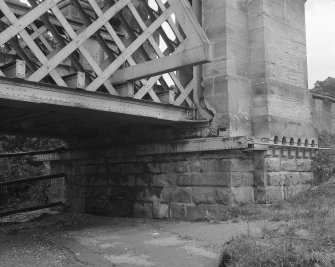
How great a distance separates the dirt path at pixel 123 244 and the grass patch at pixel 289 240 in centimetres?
52

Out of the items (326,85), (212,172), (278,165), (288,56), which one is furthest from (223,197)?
(326,85)

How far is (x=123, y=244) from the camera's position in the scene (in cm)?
753

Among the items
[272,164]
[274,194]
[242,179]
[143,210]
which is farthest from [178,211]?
[272,164]

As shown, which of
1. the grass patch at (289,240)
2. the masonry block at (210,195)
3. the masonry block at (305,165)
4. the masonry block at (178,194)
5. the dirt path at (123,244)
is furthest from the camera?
the masonry block at (305,165)

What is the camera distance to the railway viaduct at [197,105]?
809cm

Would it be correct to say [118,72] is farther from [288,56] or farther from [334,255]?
[334,255]

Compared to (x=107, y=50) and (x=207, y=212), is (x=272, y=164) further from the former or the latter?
(x=107, y=50)

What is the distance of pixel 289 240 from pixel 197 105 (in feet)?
15.8

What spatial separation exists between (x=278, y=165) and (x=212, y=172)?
1.47m

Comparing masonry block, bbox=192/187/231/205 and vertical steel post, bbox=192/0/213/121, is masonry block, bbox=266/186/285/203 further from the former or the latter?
vertical steel post, bbox=192/0/213/121

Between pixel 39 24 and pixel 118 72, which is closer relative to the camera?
pixel 118 72

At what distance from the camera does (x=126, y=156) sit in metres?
11.2

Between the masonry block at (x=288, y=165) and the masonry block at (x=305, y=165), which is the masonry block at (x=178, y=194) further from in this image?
the masonry block at (x=305, y=165)

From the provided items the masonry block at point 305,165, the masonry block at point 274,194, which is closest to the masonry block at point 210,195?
the masonry block at point 274,194
